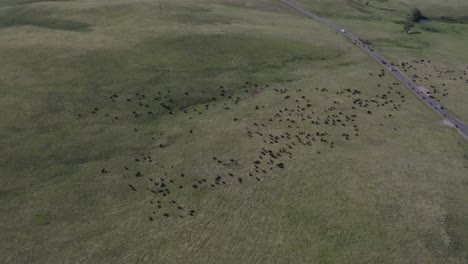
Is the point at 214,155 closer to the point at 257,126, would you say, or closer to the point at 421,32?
the point at 257,126

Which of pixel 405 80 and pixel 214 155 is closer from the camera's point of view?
pixel 214 155

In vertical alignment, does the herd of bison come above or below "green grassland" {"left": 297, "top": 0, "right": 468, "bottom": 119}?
below

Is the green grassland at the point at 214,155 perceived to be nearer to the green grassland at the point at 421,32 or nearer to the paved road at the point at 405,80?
the paved road at the point at 405,80

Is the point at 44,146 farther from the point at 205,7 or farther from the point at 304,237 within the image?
the point at 205,7

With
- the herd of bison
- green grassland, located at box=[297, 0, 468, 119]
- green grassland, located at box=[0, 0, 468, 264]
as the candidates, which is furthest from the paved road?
the herd of bison

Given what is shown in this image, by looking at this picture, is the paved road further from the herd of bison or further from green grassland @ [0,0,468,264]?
the herd of bison

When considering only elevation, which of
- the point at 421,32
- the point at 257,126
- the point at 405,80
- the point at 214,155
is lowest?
the point at 214,155

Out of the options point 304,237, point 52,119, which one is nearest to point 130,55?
point 52,119

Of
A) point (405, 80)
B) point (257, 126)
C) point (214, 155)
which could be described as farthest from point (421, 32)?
point (214, 155)
